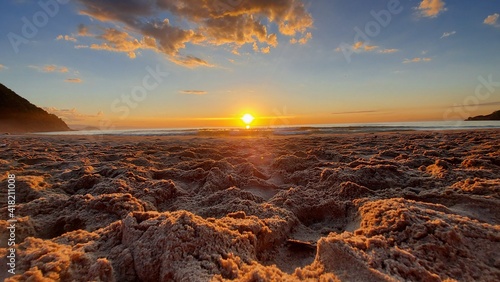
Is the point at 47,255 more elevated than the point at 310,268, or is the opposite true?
the point at 47,255

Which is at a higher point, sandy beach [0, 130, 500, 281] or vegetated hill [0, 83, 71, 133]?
vegetated hill [0, 83, 71, 133]

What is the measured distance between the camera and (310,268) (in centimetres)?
149

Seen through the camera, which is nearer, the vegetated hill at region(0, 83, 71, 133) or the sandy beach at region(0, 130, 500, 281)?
the sandy beach at region(0, 130, 500, 281)

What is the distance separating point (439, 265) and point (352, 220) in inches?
35.6

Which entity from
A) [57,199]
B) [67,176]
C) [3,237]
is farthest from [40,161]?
[3,237]

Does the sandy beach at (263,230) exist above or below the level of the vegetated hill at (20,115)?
below

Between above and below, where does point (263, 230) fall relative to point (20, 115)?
below

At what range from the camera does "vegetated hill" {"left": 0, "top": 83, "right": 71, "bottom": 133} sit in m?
37.2

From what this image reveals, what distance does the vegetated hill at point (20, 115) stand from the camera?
1463 inches

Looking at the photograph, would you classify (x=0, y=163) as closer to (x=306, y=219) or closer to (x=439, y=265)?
(x=306, y=219)

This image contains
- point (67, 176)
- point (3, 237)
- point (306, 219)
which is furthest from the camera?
point (67, 176)

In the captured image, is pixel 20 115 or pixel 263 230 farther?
pixel 20 115

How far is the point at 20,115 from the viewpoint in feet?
130

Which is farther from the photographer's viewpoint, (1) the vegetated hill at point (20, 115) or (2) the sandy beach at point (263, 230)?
(1) the vegetated hill at point (20, 115)
